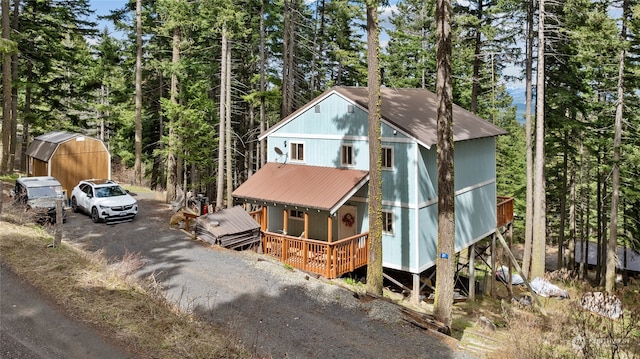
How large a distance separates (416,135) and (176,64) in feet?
50.0

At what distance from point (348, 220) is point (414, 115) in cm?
530

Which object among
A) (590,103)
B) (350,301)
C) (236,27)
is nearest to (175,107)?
(236,27)

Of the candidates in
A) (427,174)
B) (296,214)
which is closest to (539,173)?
(427,174)

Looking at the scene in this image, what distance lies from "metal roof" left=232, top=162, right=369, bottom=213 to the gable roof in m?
2.38

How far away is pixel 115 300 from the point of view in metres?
10.6

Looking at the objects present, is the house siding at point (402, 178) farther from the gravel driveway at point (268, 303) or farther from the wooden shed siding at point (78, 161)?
the wooden shed siding at point (78, 161)

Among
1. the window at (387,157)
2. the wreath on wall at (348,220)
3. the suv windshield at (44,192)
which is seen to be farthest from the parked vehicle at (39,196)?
the window at (387,157)

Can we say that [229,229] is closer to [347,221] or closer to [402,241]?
[347,221]

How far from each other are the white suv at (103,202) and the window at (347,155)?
31.8ft

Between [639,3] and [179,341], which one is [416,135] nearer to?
[179,341]

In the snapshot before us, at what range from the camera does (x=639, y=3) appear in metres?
23.4

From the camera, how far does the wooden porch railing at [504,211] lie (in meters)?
24.5

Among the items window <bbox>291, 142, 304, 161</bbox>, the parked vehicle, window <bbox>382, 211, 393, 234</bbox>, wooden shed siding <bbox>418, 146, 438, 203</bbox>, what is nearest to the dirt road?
the parked vehicle

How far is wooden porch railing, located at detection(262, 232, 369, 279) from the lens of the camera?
1645cm
